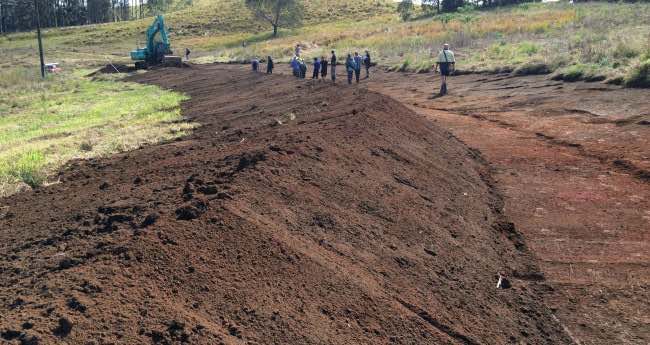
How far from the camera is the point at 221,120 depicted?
15.6 metres

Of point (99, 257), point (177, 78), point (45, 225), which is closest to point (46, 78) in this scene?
point (177, 78)

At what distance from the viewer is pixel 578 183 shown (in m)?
9.87

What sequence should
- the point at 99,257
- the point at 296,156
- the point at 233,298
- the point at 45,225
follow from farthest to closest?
1. the point at 296,156
2. the point at 45,225
3. the point at 99,257
4. the point at 233,298

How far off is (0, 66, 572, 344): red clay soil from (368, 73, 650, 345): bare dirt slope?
385 millimetres

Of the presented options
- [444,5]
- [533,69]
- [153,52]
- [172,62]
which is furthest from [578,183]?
[444,5]

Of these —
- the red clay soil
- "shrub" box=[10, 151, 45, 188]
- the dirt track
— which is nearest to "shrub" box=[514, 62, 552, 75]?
the dirt track

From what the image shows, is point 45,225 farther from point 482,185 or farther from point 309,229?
point 482,185

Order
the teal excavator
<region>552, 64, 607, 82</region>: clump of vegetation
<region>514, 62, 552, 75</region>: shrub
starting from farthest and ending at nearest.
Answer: the teal excavator < <region>514, 62, 552, 75</region>: shrub < <region>552, 64, 607, 82</region>: clump of vegetation

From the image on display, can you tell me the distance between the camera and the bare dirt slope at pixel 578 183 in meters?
5.99

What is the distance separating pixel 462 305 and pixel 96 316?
130 inches

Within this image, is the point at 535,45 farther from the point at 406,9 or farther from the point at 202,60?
the point at 406,9

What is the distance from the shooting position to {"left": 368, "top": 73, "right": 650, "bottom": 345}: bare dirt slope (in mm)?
5992

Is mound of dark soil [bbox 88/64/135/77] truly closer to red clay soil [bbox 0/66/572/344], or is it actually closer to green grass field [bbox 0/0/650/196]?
green grass field [bbox 0/0/650/196]

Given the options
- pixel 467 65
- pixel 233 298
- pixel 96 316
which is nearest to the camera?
pixel 96 316
